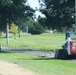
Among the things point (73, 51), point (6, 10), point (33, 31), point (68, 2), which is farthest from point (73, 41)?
point (33, 31)

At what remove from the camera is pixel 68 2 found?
43188 mm

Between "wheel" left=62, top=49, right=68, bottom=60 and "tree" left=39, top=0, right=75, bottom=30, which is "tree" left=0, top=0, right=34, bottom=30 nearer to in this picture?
"tree" left=39, top=0, right=75, bottom=30

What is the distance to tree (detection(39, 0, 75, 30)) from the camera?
43.6 metres

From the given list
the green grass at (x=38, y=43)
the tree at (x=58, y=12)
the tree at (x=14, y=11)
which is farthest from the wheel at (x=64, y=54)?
the green grass at (x=38, y=43)

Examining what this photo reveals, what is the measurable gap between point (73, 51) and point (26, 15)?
22345 millimetres

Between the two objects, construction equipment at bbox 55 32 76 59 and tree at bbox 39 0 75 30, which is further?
tree at bbox 39 0 75 30

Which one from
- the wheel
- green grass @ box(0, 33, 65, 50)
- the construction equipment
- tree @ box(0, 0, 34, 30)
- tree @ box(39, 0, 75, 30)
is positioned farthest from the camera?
green grass @ box(0, 33, 65, 50)

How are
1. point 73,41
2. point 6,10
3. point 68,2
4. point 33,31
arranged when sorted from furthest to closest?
point 33,31 < point 6,10 < point 68,2 < point 73,41

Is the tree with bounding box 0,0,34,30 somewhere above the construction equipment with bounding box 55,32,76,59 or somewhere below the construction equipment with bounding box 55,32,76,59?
above

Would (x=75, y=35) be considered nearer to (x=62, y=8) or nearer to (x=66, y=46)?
(x=66, y=46)

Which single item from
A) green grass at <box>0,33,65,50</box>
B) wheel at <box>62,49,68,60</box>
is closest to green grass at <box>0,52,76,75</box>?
wheel at <box>62,49,68,60</box>

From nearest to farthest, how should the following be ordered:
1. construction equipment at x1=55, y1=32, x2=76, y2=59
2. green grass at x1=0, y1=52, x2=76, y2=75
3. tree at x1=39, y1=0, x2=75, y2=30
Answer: green grass at x1=0, y1=52, x2=76, y2=75 → construction equipment at x1=55, y1=32, x2=76, y2=59 → tree at x1=39, y1=0, x2=75, y2=30

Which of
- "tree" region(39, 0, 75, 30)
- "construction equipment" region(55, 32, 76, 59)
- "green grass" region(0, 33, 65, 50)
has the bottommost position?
"green grass" region(0, 33, 65, 50)

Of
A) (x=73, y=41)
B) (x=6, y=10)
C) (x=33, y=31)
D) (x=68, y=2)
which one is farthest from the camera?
(x=33, y=31)
